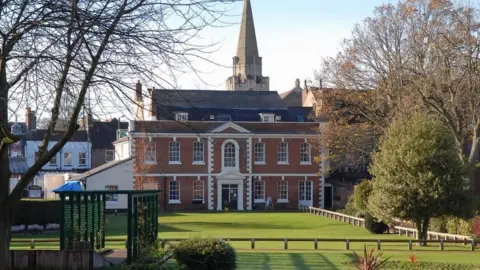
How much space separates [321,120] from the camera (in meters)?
61.6

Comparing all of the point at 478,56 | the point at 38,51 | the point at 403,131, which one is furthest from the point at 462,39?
the point at 38,51

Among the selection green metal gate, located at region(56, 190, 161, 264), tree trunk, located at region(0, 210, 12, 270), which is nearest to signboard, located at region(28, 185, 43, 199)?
green metal gate, located at region(56, 190, 161, 264)

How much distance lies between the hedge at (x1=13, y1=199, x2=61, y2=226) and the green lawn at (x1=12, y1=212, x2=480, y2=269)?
2145mm

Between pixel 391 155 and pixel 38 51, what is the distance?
25010 mm

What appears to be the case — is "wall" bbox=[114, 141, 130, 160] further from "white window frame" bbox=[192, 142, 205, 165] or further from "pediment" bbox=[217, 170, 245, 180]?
"pediment" bbox=[217, 170, 245, 180]

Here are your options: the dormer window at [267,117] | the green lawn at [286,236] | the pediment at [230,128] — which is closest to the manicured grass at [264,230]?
the green lawn at [286,236]

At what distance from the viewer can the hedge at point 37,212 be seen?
3931 cm

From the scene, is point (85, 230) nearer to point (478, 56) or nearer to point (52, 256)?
point (52, 256)

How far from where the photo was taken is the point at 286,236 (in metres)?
36.5

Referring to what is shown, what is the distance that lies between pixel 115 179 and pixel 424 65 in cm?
2853

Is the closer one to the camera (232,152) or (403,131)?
(403,131)

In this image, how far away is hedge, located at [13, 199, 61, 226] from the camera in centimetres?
3931

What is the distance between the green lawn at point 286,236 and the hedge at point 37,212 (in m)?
2.14

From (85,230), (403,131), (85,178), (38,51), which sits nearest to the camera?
(38,51)
